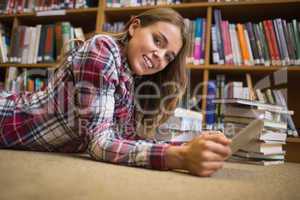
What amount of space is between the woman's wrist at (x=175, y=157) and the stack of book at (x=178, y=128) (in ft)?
2.13

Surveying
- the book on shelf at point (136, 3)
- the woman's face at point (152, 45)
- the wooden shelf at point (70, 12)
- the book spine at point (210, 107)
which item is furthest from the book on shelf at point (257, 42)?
the wooden shelf at point (70, 12)

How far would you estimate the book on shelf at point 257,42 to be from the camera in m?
1.63

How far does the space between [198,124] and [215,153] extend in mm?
864

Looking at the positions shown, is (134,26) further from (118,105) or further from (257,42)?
(257,42)

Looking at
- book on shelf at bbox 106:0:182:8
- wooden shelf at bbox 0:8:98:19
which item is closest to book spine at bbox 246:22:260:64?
book on shelf at bbox 106:0:182:8

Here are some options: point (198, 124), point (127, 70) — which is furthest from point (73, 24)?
point (127, 70)

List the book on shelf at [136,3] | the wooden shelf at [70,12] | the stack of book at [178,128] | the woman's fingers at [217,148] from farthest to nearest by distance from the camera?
the wooden shelf at [70,12], the book on shelf at [136,3], the stack of book at [178,128], the woman's fingers at [217,148]

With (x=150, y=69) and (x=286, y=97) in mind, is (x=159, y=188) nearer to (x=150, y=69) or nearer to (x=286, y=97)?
(x=150, y=69)

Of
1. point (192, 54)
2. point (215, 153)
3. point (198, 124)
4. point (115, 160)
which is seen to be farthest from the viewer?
point (192, 54)

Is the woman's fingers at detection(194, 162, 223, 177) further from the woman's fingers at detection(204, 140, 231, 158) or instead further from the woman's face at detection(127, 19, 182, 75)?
the woman's face at detection(127, 19, 182, 75)

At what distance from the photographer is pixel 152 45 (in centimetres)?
108

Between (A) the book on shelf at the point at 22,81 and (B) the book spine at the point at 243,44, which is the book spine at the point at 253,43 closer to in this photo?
(B) the book spine at the point at 243,44

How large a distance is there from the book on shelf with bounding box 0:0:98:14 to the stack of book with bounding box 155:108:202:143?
1009 mm

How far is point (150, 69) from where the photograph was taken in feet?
3.77
